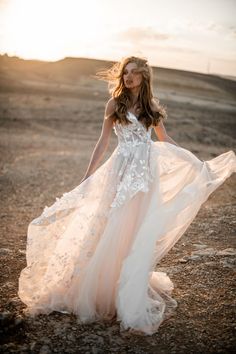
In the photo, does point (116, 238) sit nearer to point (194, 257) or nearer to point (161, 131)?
point (161, 131)

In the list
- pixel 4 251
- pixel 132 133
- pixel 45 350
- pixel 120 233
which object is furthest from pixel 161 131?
pixel 4 251

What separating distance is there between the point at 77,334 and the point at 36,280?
864mm

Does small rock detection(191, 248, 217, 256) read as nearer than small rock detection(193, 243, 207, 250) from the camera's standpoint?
Yes

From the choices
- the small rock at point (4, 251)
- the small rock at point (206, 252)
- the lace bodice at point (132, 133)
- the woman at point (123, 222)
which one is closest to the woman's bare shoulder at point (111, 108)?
the woman at point (123, 222)

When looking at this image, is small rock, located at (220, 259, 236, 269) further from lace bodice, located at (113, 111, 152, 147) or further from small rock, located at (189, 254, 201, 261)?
lace bodice, located at (113, 111, 152, 147)

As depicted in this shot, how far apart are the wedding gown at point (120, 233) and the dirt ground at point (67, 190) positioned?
0.66ft

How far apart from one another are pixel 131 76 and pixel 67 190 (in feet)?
22.0

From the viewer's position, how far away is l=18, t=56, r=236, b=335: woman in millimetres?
3582

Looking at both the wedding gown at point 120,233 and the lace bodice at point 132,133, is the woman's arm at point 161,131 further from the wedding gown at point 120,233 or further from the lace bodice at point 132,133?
the lace bodice at point 132,133

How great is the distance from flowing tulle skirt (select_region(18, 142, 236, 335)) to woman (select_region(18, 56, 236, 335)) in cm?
1

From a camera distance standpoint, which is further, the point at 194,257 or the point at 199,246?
the point at 199,246

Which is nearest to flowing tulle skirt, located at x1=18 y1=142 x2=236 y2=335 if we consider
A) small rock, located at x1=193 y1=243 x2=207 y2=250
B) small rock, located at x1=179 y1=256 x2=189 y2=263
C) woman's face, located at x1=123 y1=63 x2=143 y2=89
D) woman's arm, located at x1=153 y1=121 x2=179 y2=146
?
woman's arm, located at x1=153 y1=121 x2=179 y2=146

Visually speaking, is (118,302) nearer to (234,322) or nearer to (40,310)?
(40,310)

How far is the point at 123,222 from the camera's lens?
3719mm
